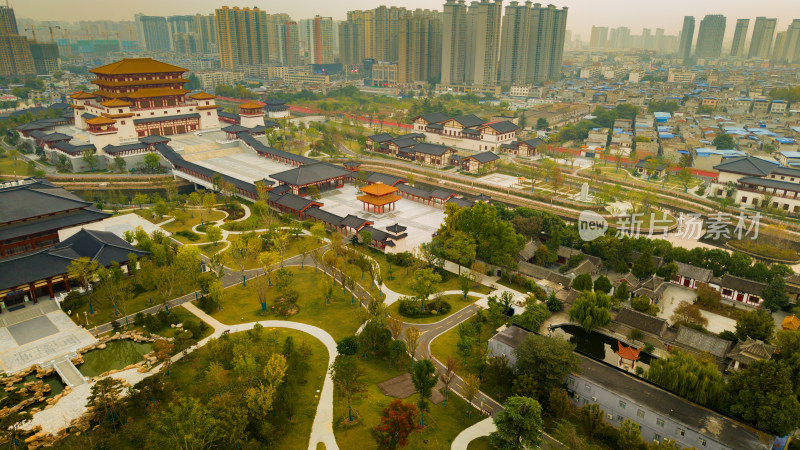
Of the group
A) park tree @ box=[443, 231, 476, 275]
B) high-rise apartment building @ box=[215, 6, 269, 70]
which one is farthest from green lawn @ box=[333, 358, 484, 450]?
high-rise apartment building @ box=[215, 6, 269, 70]

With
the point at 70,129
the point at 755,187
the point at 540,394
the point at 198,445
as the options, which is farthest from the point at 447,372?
the point at 70,129

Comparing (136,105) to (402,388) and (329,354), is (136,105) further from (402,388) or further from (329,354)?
(402,388)

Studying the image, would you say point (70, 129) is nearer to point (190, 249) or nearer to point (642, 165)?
point (190, 249)

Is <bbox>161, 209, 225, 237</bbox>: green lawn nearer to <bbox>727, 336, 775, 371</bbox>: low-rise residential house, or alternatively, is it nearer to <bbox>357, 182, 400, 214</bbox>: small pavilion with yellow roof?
Result: <bbox>357, 182, 400, 214</bbox>: small pavilion with yellow roof

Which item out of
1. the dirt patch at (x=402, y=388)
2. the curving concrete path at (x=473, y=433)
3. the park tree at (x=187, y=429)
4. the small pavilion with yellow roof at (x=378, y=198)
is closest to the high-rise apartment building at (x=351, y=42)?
the small pavilion with yellow roof at (x=378, y=198)

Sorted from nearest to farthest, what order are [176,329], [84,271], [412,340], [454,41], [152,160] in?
1. [412,340]
2. [176,329]
3. [84,271]
4. [152,160]
5. [454,41]

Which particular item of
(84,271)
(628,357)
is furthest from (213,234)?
(628,357)

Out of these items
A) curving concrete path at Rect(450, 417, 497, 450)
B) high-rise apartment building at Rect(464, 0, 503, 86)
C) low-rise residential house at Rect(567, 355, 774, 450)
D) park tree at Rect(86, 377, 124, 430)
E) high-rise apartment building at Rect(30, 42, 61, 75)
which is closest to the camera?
low-rise residential house at Rect(567, 355, 774, 450)
